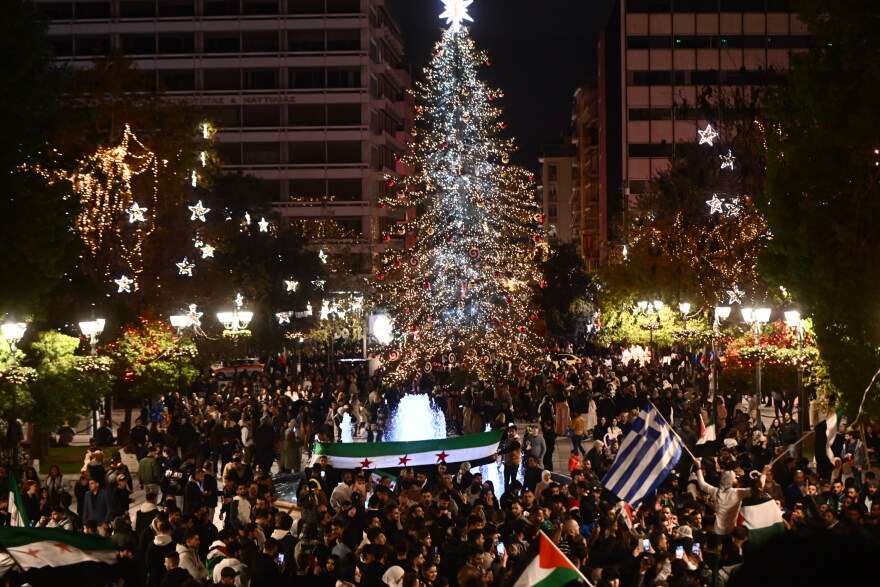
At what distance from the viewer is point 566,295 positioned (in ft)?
276

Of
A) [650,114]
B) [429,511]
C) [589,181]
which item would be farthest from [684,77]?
[429,511]

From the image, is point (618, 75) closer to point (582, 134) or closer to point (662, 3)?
point (662, 3)

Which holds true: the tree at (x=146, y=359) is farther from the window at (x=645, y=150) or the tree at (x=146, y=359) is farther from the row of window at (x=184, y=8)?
the window at (x=645, y=150)

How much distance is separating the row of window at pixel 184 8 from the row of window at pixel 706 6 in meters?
20.9

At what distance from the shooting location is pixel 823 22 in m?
16.2

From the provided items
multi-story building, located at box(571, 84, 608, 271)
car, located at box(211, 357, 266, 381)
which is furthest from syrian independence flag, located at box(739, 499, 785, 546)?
multi-story building, located at box(571, 84, 608, 271)

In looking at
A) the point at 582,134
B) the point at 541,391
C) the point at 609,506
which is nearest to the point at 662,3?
the point at 582,134

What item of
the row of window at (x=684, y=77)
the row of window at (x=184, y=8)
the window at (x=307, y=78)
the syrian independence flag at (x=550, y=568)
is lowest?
the syrian independence flag at (x=550, y=568)

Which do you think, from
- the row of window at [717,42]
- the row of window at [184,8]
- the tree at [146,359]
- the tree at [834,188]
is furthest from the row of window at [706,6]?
the tree at [834,188]

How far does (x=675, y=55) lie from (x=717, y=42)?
309 centimetres

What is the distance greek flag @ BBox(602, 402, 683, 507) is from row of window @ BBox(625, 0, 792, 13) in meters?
73.3

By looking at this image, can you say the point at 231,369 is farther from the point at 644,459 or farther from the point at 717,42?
the point at 717,42

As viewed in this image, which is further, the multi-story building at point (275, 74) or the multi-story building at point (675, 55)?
the multi-story building at point (275, 74)

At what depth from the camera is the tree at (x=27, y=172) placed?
21.2 meters
